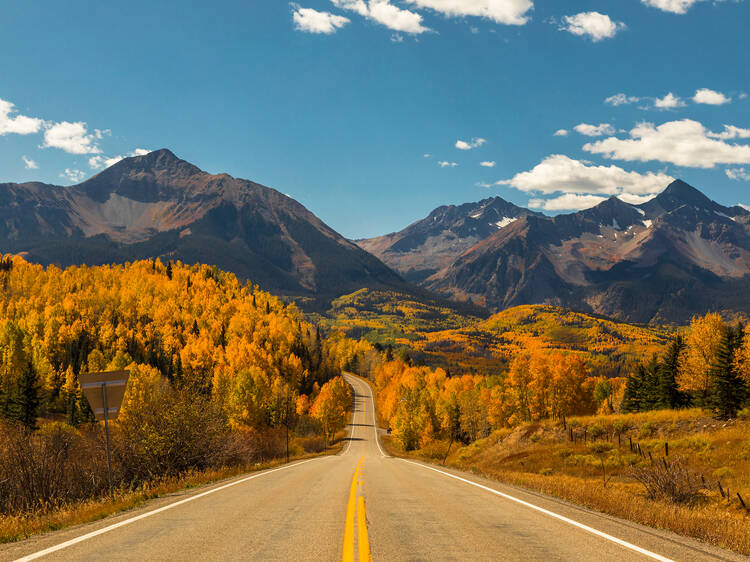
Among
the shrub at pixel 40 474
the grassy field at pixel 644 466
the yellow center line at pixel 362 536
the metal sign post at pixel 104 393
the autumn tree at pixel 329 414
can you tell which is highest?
the metal sign post at pixel 104 393

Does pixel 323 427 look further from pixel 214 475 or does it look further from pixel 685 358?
pixel 214 475

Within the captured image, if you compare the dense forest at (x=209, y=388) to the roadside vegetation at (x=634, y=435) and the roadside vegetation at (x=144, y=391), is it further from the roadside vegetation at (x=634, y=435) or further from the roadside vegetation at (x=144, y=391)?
the roadside vegetation at (x=634, y=435)

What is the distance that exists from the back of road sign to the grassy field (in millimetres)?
13854

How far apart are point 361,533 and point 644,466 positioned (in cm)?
2270

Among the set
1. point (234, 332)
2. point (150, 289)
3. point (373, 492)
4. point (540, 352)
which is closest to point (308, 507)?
point (373, 492)

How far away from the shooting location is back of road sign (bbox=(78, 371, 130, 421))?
47.6 ft

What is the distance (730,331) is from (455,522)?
55.8m

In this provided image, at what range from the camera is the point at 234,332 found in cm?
16125

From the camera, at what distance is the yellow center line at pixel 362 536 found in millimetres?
7105

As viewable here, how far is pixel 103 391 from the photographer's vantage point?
575 inches

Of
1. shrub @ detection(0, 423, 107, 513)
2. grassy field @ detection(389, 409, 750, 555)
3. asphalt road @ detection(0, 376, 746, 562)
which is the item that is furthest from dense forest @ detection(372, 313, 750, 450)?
shrub @ detection(0, 423, 107, 513)

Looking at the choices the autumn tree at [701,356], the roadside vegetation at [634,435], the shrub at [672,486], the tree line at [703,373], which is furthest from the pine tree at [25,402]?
the autumn tree at [701,356]

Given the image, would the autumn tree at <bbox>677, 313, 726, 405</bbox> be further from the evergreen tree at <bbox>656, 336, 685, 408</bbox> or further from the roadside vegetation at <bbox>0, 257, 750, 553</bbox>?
the evergreen tree at <bbox>656, 336, 685, 408</bbox>

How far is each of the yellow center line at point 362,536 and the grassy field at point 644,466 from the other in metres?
6.03
